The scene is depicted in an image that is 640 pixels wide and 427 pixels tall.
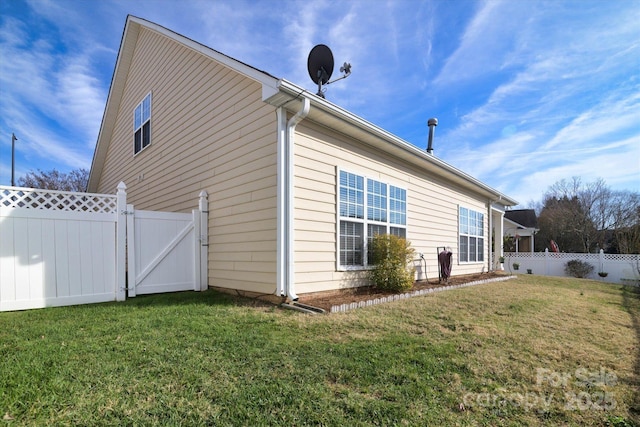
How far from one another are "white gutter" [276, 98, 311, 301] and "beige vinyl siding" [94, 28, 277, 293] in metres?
0.20

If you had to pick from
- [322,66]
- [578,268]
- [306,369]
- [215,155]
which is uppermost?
[322,66]

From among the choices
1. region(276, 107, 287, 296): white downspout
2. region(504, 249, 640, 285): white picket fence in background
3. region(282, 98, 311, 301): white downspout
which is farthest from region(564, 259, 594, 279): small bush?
region(276, 107, 287, 296): white downspout

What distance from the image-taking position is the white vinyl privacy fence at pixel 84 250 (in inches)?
170

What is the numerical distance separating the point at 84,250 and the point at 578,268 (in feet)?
64.5

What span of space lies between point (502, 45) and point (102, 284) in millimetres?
9114

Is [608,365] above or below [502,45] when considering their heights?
below

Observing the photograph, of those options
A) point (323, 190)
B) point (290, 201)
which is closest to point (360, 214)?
point (323, 190)

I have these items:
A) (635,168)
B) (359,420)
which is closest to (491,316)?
(359,420)

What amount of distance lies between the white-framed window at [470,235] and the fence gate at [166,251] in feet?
25.8

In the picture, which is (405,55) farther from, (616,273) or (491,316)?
(616,273)

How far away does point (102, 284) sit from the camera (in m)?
4.97

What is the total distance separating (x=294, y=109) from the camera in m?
4.84

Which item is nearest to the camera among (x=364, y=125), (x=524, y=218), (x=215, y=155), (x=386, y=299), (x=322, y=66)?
(x=386, y=299)

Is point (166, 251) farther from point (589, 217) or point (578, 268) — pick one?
point (589, 217)
